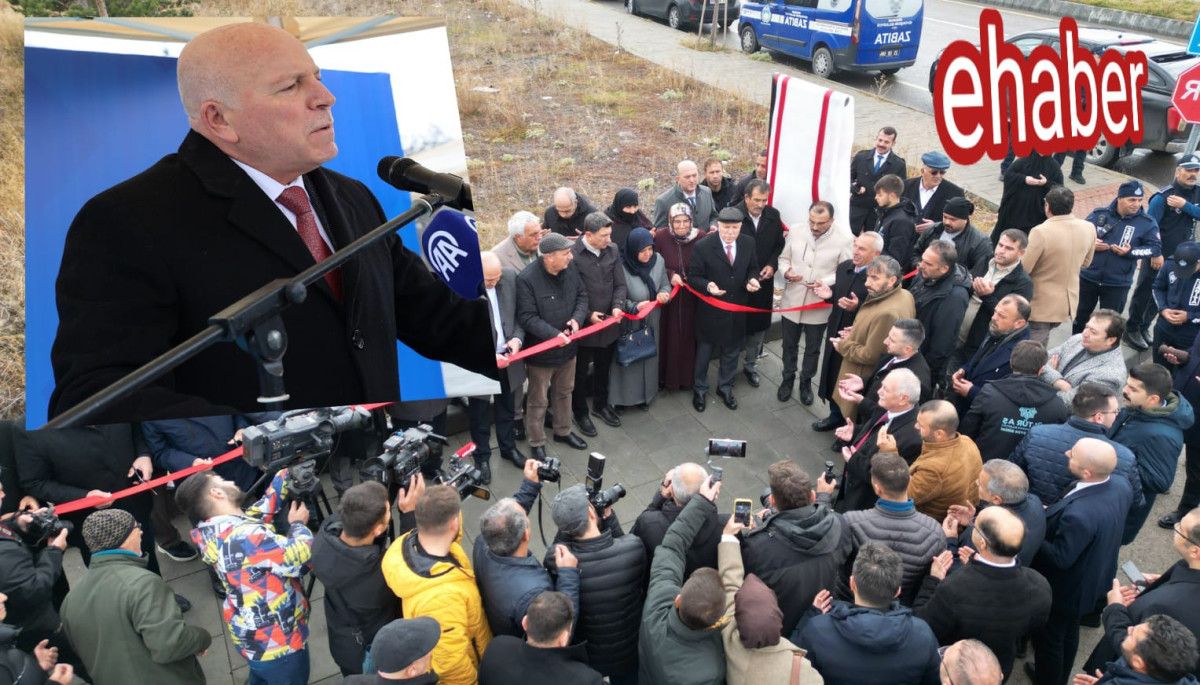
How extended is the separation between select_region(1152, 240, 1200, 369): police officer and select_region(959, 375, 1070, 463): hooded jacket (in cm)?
229

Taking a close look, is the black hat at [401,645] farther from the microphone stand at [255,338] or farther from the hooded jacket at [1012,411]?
the hooded jacket at [1012,411]

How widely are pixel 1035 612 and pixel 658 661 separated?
1773 mm

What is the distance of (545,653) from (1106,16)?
23178 mm

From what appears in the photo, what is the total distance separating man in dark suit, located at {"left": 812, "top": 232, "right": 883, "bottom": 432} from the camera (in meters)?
6.30

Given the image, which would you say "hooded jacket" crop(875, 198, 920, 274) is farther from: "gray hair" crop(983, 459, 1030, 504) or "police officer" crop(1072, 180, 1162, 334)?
"gray hair" crop(983, 459, 1030, 504)

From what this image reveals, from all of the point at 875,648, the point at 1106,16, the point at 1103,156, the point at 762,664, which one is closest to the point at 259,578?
the point at 762,664

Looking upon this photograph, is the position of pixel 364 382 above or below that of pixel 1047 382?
above

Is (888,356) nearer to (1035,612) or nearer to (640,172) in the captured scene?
(1035,612)

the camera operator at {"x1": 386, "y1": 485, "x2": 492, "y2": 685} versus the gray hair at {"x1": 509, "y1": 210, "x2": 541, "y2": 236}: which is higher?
the gray hair at {"x1": 509, "y1": 210, "x2": 541, "y2": 236}

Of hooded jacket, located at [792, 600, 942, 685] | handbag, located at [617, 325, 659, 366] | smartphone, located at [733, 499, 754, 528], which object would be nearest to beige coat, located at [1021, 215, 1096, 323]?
handbag, located at [617, 325, 659, 366]

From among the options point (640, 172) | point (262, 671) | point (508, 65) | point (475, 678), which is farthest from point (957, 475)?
point (508, 65)

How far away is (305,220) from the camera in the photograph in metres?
1.63

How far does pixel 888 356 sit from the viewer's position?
572 centimetres

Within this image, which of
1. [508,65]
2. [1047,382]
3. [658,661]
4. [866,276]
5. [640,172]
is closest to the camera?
[658,661]
